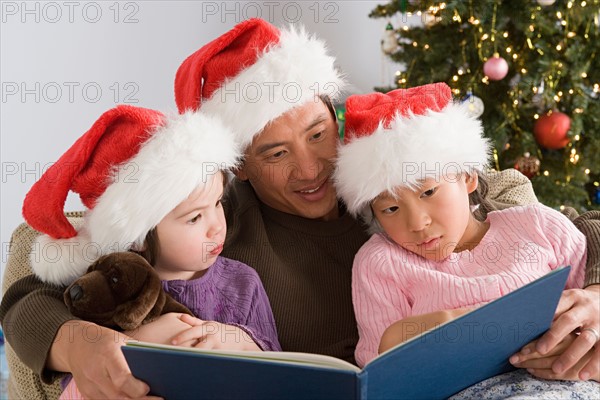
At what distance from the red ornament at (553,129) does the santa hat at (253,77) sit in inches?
66.2

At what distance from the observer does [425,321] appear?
145 cm

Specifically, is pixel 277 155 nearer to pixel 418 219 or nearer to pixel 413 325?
pixel 418 219

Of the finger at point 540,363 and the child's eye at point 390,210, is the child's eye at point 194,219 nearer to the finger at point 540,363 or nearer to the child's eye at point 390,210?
the child's eye at point 390,210

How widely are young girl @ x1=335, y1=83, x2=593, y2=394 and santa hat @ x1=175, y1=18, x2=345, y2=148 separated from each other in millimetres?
272

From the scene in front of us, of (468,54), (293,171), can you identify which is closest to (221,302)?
(293,171)

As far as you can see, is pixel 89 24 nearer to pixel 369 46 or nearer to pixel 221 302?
pixel 369 46

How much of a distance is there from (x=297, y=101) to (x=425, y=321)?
2.41 ft

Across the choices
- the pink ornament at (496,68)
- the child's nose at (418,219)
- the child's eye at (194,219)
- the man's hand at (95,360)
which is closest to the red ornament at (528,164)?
the pink ornament at (496,68)

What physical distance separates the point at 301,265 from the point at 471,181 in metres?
0.49

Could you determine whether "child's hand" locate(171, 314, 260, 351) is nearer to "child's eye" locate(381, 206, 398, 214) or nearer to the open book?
the open book

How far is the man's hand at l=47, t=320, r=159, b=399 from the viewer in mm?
1304

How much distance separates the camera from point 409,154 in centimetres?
165

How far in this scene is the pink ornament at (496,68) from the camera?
3291mm

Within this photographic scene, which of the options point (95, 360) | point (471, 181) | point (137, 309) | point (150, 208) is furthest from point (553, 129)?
point (95, 360)
